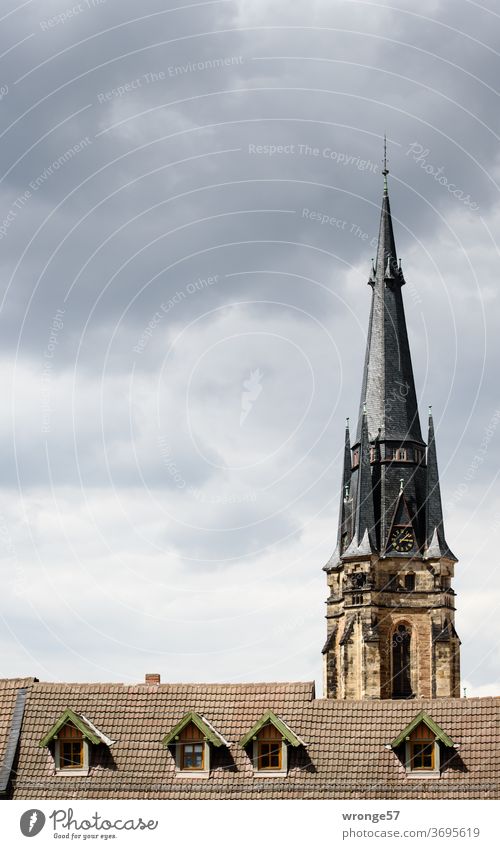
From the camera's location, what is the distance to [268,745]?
152 feet

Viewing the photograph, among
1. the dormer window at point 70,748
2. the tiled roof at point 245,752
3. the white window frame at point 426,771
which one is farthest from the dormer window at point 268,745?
the dormer window at point 70,748

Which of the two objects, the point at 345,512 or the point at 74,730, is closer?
the point at 74,730

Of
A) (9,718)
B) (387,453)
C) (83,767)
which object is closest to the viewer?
(83,767)

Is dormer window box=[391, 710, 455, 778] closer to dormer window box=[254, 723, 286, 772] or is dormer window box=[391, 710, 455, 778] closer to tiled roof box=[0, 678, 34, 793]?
dormer window box=[254, 723, 286, 772]

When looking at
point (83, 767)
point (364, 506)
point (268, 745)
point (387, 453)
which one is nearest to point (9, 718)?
point (83, 767)

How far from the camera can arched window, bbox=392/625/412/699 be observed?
351 feet

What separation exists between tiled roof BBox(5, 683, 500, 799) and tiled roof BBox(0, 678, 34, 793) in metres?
0.33

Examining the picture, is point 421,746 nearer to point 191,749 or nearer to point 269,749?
point 269,749

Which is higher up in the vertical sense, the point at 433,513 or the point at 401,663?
the point at 433,513

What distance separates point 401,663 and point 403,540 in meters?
9.64

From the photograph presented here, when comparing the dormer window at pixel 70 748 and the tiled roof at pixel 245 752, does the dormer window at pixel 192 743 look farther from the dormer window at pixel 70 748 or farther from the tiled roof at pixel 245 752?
the dormer window at pixel 70 748

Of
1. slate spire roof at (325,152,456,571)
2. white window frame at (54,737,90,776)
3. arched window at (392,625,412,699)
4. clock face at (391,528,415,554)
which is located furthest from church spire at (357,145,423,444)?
white window frame at (54,737,90,776)
